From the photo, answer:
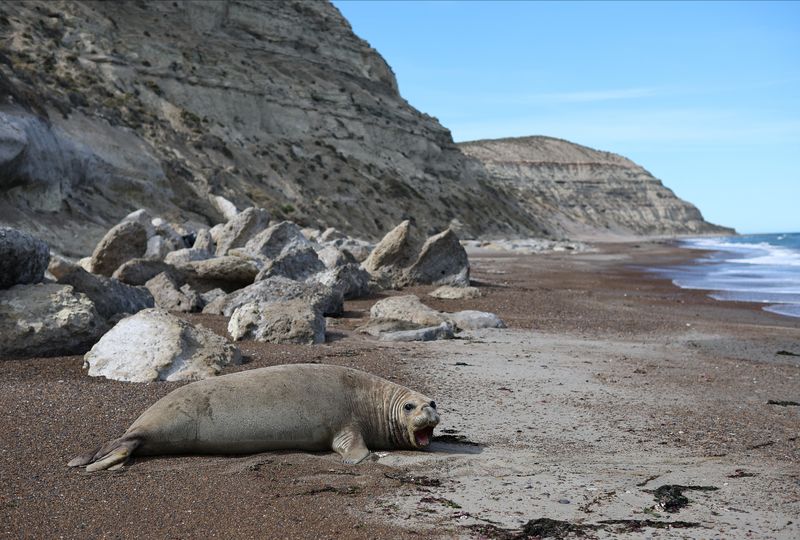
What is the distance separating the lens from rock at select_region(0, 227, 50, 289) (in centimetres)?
866

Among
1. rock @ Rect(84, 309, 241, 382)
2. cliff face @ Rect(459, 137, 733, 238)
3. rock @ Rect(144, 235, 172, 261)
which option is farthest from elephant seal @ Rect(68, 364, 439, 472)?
cliff face @ Rect(459, 137, 733, 238)

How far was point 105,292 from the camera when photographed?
34.6 ft

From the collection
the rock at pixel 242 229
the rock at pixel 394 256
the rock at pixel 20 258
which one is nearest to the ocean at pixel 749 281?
the rock at pixel 394 256

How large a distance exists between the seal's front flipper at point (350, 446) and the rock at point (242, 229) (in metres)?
15.5

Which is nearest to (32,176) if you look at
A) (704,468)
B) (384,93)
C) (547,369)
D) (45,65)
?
(45,65)

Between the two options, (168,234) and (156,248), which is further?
(168,234)

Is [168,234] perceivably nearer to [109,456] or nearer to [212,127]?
[109,456]

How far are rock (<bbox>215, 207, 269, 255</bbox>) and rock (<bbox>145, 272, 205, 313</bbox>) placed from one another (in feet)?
24.7

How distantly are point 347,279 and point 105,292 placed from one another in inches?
224

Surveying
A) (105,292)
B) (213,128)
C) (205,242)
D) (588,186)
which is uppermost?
(588,186)

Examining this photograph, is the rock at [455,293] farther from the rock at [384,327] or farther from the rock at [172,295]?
the rock at [172,295]

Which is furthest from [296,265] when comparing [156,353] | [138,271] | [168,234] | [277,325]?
[156,353]

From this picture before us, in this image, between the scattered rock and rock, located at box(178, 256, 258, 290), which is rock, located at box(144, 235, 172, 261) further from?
the scattered rock

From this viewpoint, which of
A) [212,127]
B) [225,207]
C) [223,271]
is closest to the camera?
[223,271]
